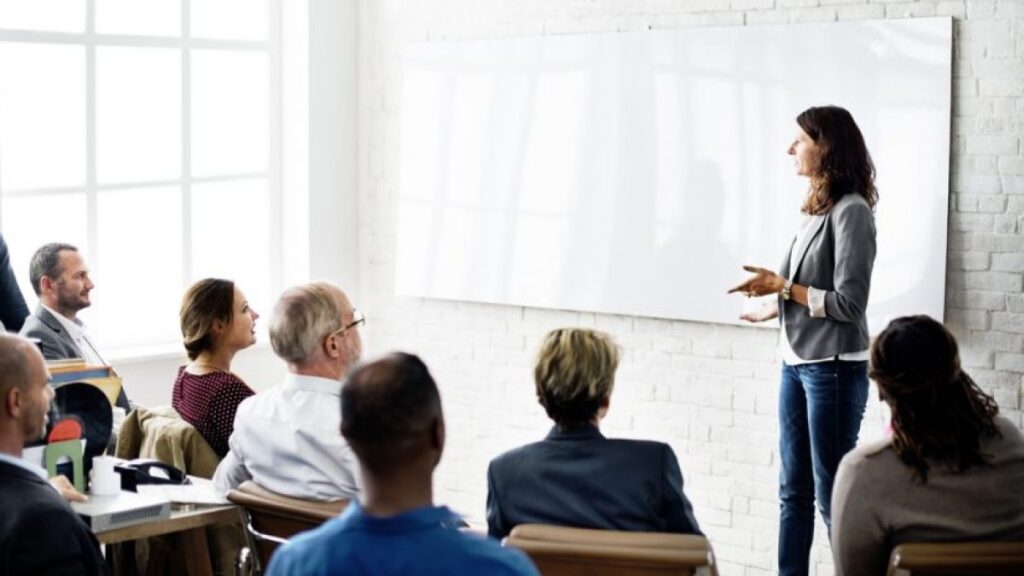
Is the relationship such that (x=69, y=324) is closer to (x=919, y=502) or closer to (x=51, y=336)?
(x=51, y=336)

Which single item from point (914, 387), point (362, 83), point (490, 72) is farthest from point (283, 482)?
point (362, 83)

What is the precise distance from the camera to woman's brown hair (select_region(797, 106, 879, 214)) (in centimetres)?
521

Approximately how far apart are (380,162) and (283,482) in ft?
13.7

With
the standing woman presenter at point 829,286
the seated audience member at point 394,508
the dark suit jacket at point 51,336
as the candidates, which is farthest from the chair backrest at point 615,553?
the dark suit jacket at point 51,336

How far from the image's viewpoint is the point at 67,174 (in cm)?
694

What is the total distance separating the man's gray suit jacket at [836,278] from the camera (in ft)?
16.9

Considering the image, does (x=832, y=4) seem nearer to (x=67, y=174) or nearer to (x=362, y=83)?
(x=362, y=83)

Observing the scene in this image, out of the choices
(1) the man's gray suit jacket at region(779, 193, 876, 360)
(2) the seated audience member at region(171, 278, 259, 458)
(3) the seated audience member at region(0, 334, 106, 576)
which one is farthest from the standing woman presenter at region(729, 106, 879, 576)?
(3) the seated audience member at region(0, 334, 106, 576)

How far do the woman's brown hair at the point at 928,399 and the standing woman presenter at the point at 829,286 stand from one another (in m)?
1.86

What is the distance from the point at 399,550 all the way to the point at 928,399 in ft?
5.09

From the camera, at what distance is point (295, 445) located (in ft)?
12.3

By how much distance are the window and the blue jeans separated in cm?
329

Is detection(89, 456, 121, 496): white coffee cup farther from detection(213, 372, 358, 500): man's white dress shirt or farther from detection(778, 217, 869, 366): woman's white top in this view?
detection(778, 217, 869, 366): woman's white top

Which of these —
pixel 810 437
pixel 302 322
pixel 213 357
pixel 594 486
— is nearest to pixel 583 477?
pixel 594 486
